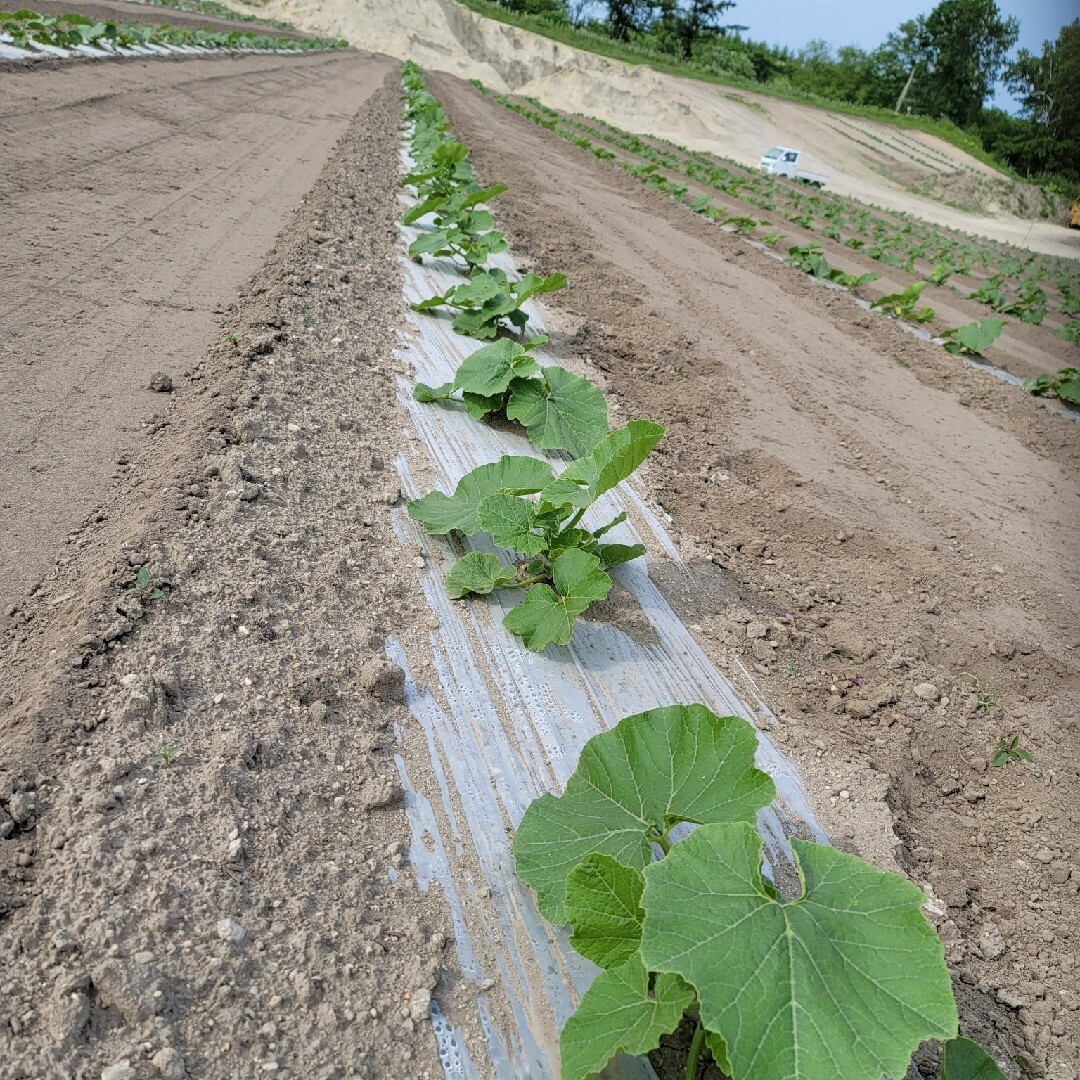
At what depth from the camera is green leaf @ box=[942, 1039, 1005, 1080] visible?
153 centimetres

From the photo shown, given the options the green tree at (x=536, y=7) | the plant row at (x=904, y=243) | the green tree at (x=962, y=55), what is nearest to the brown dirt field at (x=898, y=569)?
the plant row at (x=904, y=243)

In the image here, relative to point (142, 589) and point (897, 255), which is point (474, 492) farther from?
point (897, 255)

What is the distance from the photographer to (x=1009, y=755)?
111 inches

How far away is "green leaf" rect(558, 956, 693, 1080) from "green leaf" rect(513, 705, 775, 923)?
0.28 metres

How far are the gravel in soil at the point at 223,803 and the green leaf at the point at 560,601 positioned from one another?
1.23 ft

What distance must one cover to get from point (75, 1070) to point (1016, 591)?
3932 millimetres

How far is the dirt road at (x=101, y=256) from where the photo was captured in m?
2.95

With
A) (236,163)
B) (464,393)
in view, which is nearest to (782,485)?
(464,393)

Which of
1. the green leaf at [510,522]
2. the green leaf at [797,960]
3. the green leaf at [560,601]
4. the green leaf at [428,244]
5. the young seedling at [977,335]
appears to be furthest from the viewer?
the young seedling at [977,335]

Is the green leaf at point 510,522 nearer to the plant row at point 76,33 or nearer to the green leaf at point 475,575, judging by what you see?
the green leaf at point 475,575

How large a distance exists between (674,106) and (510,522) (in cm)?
4068

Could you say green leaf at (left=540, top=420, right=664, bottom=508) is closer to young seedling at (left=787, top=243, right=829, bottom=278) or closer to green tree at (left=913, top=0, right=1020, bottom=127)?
young seedling at (left=787, top=243, right=829, bottom=278)

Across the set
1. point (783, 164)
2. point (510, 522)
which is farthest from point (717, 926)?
point (783, 164)

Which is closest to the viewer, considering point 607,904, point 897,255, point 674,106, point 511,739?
point 607,904
